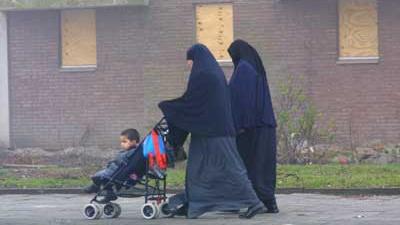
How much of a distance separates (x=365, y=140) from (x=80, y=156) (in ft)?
20.5

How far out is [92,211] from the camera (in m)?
13.5

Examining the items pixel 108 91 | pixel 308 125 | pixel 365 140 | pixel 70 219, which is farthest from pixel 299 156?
pixel 70 219

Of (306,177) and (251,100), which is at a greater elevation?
(251,100)

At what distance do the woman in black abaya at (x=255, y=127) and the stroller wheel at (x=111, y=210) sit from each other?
166cm

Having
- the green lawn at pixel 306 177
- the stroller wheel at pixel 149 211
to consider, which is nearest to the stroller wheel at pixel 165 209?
the stroller wheel at pixel 149 211

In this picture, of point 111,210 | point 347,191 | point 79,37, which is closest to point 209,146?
point 111,210

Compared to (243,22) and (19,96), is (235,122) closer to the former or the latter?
(243,22)

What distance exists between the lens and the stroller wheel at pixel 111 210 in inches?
539

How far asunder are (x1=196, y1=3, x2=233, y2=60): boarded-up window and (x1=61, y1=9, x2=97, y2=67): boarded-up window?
8.71ft

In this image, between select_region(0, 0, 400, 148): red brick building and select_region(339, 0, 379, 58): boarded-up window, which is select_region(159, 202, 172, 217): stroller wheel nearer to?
select_region(0, 0, 400, 148): red brick building

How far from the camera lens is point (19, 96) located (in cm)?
2714

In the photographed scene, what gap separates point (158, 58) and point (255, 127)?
1276 centimetres

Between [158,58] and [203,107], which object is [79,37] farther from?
[203,107]

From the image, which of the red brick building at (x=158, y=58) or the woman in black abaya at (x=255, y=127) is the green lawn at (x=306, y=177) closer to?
the woman in black abaya at (x=255, y=127)
